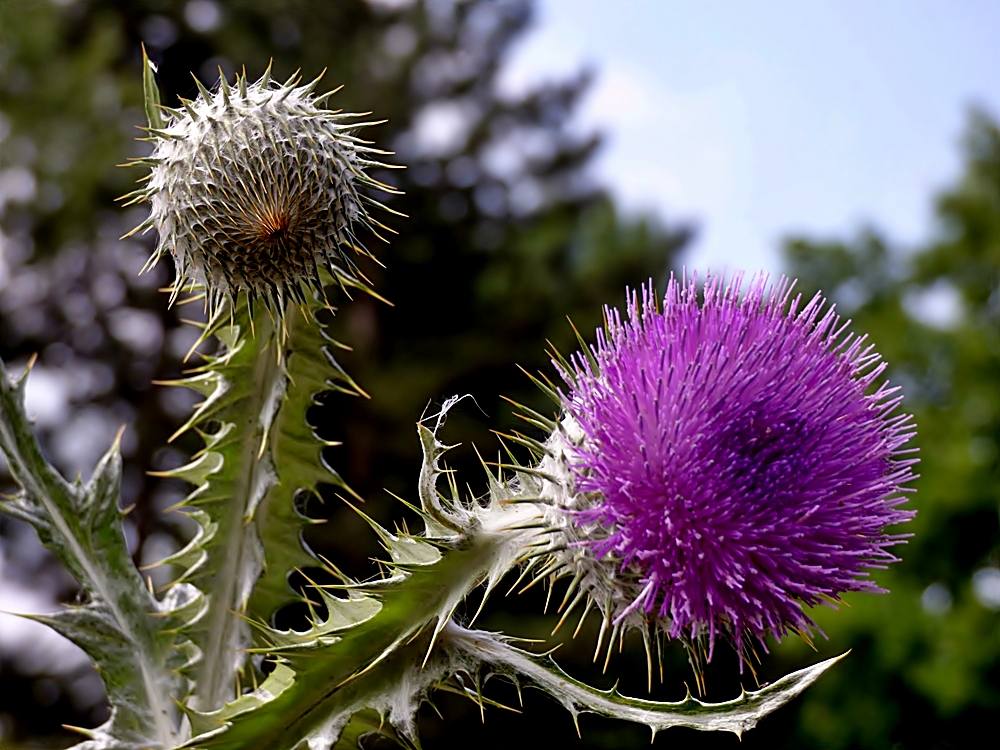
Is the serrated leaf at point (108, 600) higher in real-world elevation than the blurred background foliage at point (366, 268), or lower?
lower

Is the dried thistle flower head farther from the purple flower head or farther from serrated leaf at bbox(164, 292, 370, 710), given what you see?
the purple flower head

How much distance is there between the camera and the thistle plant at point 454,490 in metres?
1.95

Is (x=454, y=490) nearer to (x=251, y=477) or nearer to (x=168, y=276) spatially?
(x=251, y=477)

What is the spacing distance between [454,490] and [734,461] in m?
0.61

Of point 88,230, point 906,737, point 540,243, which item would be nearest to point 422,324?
point 540,243

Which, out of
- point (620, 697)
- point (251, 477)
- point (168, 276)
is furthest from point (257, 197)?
point (168, 276)

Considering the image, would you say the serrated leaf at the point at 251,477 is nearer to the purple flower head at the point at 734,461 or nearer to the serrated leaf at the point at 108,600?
the serrated leaf at the point at 108,600

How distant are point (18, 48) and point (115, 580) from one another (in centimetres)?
1485

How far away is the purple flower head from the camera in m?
1.93

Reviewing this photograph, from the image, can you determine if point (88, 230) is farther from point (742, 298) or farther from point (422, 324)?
point (742, 298)

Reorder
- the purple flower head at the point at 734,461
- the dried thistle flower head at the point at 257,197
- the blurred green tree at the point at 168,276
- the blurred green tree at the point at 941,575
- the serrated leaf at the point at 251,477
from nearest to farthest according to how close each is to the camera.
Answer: the purple flower head at the point at 734,461, the dried thistle flower head at the point at 257,197, the serrated leaf at the point at 251,477, the blurred green tree at the point at 168,276, the blurred green tree at the point at 941,575

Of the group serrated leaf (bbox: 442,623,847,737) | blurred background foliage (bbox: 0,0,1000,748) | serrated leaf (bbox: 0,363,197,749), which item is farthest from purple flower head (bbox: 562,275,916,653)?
blurred background foliage (bbox: 0,0,1000,748)

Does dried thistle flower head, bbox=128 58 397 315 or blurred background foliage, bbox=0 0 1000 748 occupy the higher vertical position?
blurred background foliage, bbox=0 0 1000 748

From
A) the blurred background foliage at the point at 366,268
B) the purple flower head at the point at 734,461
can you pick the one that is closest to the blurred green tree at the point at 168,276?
the blurred background foliage at the point at 366,268
